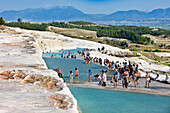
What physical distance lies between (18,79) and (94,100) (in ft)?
14.2

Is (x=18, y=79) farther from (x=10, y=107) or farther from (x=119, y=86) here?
(x=119, y=86)

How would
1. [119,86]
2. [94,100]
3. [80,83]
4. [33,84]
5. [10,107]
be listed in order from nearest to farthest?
1. [10,107]
2. [33,84]
3. [94,100]
4. [119,86]
5. [80,83]

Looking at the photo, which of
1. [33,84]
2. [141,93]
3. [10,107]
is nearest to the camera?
[10,107]

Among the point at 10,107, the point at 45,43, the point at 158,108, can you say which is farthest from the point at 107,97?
the point at 45,43

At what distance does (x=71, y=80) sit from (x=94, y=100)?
439cm

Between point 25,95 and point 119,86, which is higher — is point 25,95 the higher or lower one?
the higher one

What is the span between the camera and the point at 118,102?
12469 millimetres

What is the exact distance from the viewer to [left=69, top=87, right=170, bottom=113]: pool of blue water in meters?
11.5

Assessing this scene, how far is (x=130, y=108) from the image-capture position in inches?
457

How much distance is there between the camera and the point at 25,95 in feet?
30.5

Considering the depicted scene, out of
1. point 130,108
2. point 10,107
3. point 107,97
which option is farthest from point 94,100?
point 10,107

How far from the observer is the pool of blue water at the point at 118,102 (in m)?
11.5

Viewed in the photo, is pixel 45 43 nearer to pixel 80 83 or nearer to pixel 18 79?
pixel 80 83

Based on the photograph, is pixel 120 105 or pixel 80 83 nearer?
pixel 120 105
